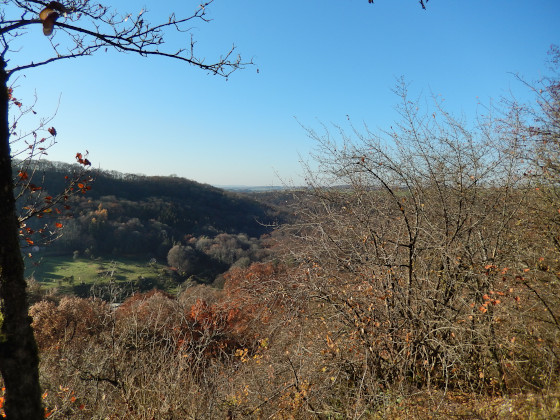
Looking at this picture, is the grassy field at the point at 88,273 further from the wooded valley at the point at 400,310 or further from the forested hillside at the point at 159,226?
the wooded valley at the point at 400,310

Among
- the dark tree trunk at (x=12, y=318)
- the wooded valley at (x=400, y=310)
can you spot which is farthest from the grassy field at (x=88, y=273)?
the dark tree trunk at (x=12, y=318)

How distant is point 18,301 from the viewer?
1.74 m

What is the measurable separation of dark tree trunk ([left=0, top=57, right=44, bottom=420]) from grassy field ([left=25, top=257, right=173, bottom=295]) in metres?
35.0

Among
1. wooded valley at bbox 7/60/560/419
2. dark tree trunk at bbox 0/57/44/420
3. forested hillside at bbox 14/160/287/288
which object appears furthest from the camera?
forested hillside at bbox 14/160/287/288

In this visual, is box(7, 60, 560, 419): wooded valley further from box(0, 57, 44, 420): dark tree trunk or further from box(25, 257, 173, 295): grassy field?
box(25, 257, 173, 295): grassy field

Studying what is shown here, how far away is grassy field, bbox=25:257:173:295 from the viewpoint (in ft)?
117

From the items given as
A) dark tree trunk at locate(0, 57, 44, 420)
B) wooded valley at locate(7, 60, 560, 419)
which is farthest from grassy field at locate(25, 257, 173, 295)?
dark tree trunk at locate(0, 57, 44, 420)

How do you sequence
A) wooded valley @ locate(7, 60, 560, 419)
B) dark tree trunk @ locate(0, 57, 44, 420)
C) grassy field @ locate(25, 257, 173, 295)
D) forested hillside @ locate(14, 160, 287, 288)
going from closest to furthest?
dark tree trunk @ locate(0, 57, 44, 420) < wooded valley @ locate(7, 60, 560, 419) < grassy field @ locate(25, 257, 173, 295) < forested hillside @ locate(14, 160, 287, 288)

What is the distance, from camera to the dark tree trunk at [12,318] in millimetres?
1654

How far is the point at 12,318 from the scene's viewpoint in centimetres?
171

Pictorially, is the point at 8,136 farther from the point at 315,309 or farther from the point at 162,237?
the point at 162,237

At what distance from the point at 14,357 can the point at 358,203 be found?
15.5ft

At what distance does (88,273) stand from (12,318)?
4662 centimetres

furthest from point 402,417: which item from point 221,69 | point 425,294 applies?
point 221,69
